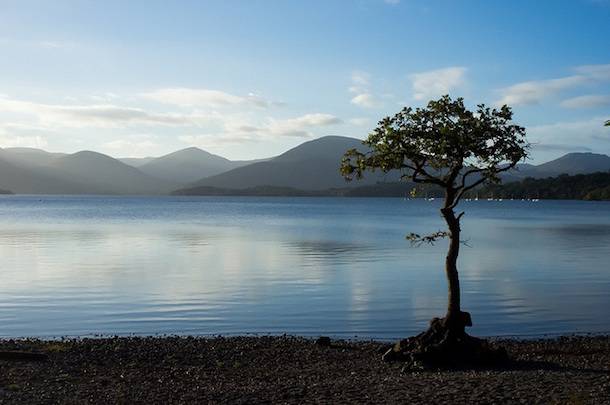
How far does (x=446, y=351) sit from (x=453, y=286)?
2.41 meters

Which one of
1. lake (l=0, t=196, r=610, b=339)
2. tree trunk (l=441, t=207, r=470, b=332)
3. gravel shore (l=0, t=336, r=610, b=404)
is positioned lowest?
lake (l=0, t=196, r=610, b=339)

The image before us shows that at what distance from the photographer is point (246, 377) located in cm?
1903

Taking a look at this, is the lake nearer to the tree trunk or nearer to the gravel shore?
the gravel shore

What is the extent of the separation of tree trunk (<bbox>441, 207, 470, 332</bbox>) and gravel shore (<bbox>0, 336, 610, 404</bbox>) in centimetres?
198

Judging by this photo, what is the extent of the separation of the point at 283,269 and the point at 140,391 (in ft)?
114

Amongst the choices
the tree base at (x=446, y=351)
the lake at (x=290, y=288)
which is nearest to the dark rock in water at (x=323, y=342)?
the lake at (x=290, y=288)

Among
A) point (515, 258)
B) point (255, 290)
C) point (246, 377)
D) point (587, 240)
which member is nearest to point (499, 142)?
point (246, 377)

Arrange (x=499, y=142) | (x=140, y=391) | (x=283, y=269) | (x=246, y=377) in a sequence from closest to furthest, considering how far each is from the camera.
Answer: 1. (x=140, y=391)
2. (x=246, y=377)
3. (x=499, y=142)
4. (x=283, y=269)

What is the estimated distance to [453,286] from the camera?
848 inches

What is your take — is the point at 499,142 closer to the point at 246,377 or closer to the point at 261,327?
the point at 246,377

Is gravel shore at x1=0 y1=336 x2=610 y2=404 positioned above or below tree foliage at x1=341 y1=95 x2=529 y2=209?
below

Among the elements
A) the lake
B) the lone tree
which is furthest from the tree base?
the lake

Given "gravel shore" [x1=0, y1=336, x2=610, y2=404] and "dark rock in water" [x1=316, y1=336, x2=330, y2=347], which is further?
"dark rock in water" [x1=316, y1=336, x2=330, y2=347]

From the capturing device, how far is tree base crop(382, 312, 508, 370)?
19.8m
